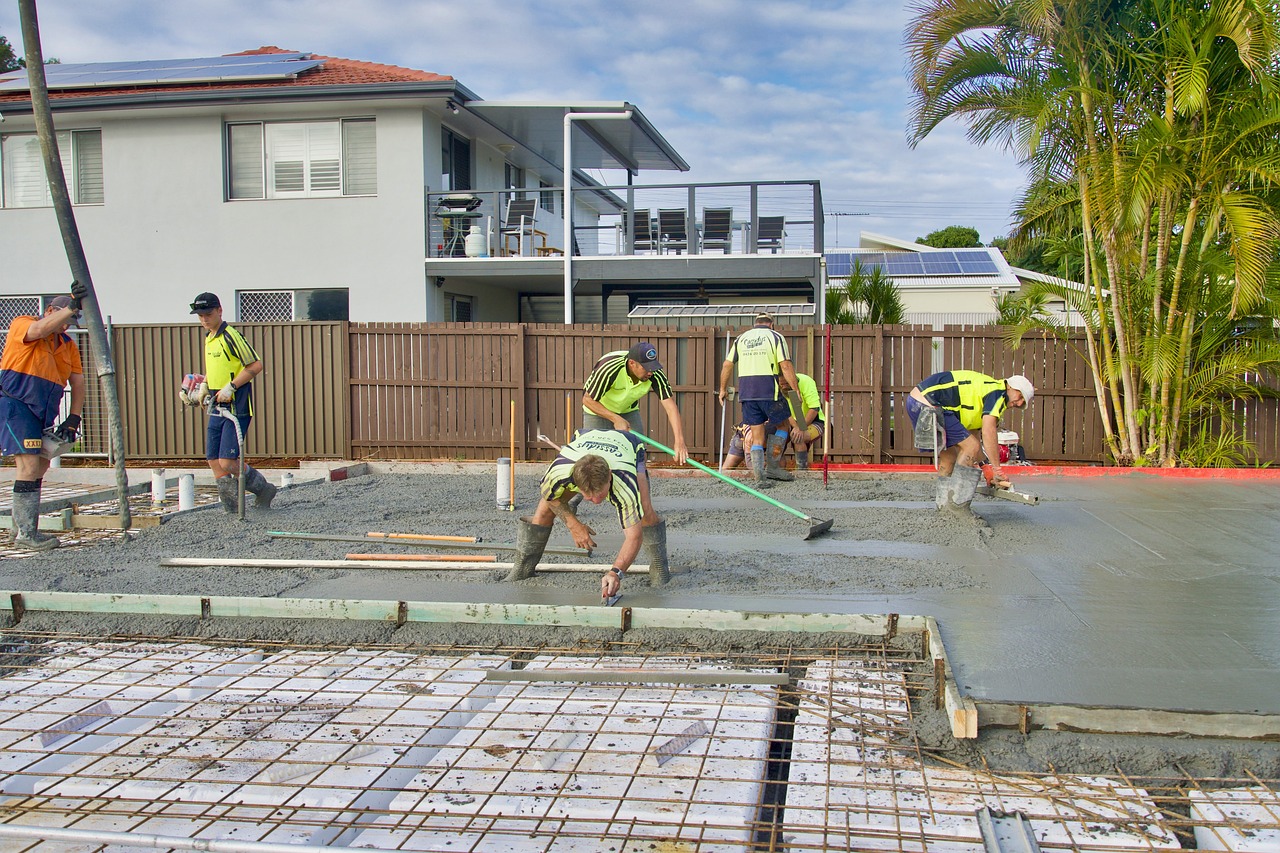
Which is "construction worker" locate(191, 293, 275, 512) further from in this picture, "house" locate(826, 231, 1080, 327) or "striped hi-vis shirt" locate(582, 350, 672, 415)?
"house" locate(826, 231, 1080, 327)

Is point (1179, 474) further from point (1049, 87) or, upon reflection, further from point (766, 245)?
point (766, 245)

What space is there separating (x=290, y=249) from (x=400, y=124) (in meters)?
2.74

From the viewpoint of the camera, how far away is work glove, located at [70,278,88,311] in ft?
23.9

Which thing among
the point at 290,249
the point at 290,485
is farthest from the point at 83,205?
the point at 290,485

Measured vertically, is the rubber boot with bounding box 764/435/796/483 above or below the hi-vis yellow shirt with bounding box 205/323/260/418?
below

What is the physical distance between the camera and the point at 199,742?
3.90 meters

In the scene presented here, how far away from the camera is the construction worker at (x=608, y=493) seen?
17.0 feet

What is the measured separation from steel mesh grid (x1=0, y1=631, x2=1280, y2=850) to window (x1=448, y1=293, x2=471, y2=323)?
1307 cm

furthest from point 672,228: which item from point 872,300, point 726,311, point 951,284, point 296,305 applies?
point 951,284

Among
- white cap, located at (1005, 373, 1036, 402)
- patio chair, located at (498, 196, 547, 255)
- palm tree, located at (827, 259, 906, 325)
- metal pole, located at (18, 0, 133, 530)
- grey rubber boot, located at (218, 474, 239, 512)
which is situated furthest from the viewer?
patio chair, located at (498, 196, 547, 255)

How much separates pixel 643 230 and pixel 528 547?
12.5m

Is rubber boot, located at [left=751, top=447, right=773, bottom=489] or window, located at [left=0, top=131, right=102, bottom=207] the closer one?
rubber boot, located at [left=751, top=447, right=773, bottom=489]

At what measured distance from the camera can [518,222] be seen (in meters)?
18.4

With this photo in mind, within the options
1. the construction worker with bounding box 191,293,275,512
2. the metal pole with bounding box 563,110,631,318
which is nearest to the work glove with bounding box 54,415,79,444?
the construction worker with bounding box 191,293,275,512
